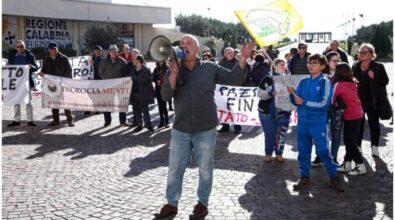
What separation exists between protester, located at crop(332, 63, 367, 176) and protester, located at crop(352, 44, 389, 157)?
0.72 metres

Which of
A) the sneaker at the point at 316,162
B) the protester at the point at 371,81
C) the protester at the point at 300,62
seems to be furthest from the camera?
the protester at the point at 300,62

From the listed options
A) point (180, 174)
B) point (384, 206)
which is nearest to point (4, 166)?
point (180, 174)

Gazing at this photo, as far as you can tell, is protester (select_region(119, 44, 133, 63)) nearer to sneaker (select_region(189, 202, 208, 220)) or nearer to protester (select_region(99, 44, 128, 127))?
protester (select_region(99, 44, 128, 127))

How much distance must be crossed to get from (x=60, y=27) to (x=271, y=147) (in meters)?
56.7

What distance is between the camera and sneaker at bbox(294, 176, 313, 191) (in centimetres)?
615

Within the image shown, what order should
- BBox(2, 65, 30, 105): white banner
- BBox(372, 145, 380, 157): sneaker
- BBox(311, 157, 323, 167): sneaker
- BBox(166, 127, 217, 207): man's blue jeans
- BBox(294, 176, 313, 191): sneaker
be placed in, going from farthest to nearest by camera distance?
BBox(2, 65, 30, 105): white banner, BBox(372, 145, 380, 157): sneaker, BBox(311, 157, 323, 167): sneaker, BBox(294, 176, 313, 191): sneaker, BBox(166, 127, 217, 207): man's blue jeans

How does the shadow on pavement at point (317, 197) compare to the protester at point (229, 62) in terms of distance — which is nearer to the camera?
the shadow on pavement at point (317, 197)

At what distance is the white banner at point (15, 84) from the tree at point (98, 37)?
48.5 meters

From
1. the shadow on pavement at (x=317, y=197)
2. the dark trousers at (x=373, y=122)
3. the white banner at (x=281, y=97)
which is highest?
the white banner at (x=281, y=97)

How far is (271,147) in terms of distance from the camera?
25.6 ft

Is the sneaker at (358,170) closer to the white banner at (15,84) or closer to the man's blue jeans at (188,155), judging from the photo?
the man's blue jeans at (188,155)

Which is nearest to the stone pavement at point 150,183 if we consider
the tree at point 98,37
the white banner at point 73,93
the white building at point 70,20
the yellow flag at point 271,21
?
the white banner at point 73,93

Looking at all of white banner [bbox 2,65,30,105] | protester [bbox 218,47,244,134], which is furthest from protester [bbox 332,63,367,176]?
white banner [bbox 2,65,30,105]

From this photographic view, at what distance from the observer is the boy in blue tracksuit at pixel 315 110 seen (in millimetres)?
6023
